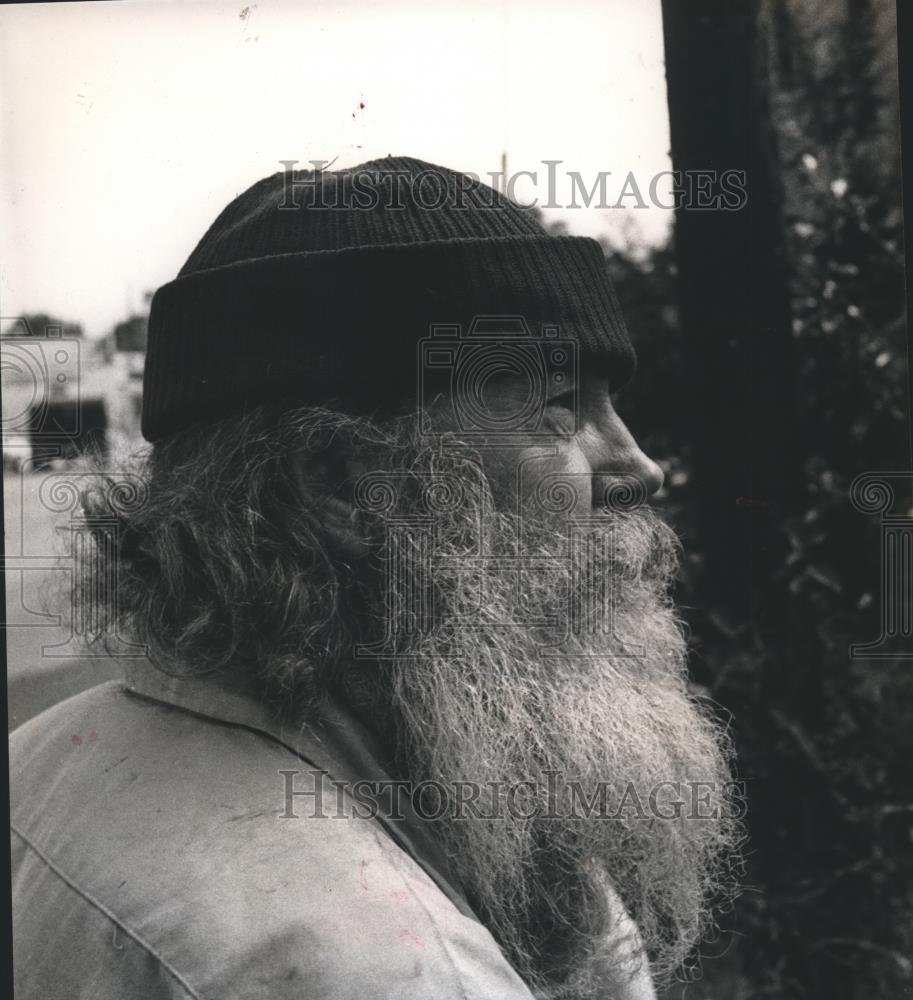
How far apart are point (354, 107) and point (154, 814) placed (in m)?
1.40

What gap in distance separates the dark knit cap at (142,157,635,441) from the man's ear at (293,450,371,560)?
0.12m

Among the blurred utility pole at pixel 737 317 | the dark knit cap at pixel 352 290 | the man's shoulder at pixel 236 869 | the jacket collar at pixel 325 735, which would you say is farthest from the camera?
the blurred utility pole at pixel 737 317

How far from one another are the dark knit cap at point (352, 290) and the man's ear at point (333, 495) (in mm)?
116

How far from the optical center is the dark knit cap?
1926 mm

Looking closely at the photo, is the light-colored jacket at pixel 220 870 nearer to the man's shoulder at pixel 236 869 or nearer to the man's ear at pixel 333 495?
the man's shoulder at pixel 236 869

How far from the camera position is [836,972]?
2408 mm

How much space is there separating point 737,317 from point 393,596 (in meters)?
1.04

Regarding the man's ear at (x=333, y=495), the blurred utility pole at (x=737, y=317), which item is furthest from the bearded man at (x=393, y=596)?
the blurred utility pole at (x=737, y=317)

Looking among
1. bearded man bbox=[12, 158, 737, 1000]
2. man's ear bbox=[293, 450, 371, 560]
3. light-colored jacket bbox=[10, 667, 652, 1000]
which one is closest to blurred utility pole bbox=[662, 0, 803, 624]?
bearded man bbox=[12, 158, 737, 1000]

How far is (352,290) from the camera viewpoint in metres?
1.93

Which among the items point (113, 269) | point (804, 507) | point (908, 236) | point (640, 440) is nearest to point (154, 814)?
point (113, 269)

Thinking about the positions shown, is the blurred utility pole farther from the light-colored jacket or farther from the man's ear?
the light-colored jacket

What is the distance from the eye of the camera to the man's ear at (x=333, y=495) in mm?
1941

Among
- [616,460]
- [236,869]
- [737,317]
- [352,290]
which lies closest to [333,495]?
[352,290]
